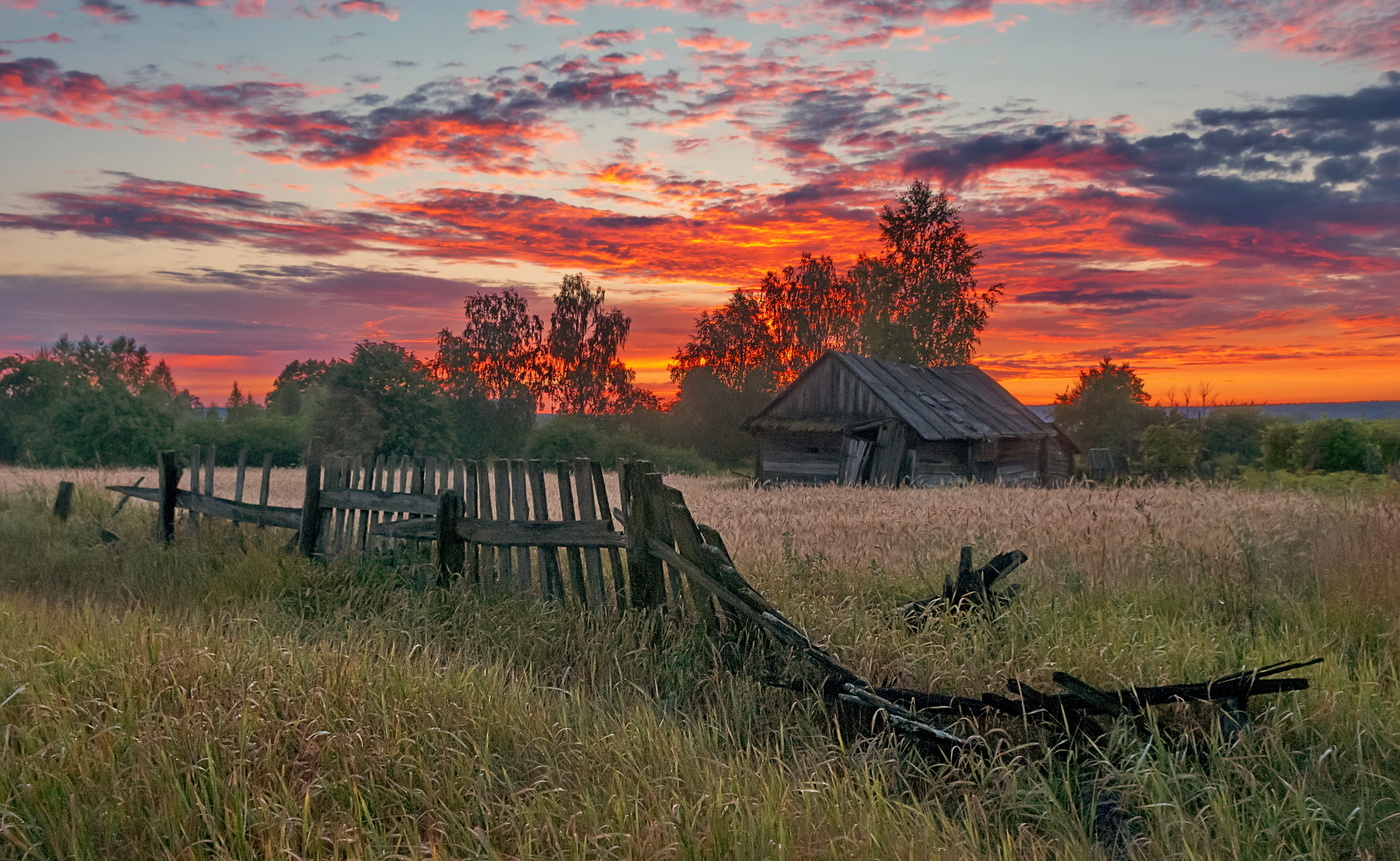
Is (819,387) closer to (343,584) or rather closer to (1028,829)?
(343,584)

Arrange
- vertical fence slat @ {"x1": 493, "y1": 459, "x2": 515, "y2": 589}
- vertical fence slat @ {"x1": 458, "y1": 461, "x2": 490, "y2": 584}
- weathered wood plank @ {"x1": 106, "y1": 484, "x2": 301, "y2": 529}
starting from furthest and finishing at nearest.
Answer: weathered wood plank @ {"x1": 106, "y1": 484, "x2": 301, "y2": 529} → vertical fence slat @ {"x1": 458, "y1": 461, "x2": 490, "y2": 584} → vertical fence slat @ {"x1": 493, "y1": 459, "x2": 515, "y2": 589}

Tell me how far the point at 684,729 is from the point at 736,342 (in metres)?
48.4

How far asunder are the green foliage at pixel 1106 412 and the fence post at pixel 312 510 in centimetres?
4286

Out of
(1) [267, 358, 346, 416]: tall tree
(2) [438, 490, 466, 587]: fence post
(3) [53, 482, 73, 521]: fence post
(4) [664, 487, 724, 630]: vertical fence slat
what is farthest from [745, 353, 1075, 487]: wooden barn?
(1) [267, 358, 346, 416]: tall tree

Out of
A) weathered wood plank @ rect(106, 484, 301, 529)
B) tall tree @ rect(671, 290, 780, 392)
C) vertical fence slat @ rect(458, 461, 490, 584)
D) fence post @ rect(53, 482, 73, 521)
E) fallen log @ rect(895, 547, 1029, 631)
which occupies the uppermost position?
tall tree @ rect(671, 290, 780, 392)

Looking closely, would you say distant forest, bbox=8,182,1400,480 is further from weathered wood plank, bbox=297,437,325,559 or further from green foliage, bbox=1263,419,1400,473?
weathered wood plank, bbox=297,437,325,559

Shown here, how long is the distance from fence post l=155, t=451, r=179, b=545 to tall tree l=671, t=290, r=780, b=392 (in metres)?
40.4

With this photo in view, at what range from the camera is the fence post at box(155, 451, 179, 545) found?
11656 mm

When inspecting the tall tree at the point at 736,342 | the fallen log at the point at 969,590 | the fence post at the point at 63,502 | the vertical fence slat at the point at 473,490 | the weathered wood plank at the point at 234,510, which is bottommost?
the fence post at the point at 63,502

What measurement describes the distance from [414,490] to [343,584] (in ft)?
4.37

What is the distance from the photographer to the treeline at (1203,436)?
24.9m

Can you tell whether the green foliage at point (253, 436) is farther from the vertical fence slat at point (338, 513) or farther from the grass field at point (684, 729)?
the grass field at point (684, 729)

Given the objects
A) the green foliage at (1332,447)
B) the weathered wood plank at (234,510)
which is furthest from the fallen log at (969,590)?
the green foliage at (1332,447)

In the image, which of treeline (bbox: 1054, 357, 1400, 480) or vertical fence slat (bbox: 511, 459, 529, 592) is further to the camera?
treeline (bbox: 1054, 357, 1400, 480)
